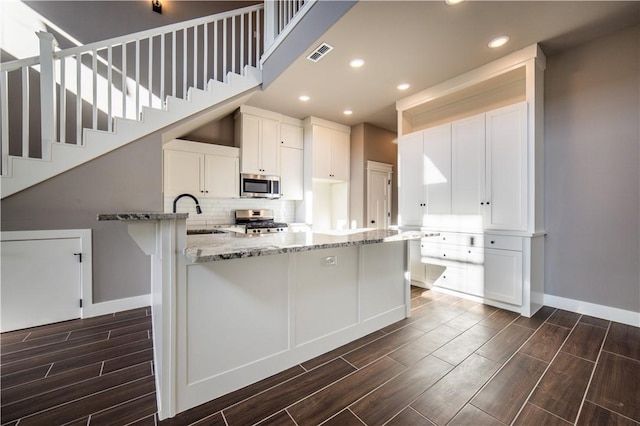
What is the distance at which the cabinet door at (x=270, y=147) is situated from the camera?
4438 mm

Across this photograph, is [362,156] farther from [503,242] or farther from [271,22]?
[503,242]

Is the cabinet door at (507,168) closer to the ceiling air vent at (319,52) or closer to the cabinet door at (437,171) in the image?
the cabinet door at (437,171)

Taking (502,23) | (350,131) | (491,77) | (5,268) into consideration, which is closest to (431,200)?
(491,77)

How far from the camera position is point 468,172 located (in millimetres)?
3297

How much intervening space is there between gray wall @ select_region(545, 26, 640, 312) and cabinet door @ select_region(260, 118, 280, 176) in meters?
3.69

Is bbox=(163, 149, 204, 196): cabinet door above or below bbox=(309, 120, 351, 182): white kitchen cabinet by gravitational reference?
below

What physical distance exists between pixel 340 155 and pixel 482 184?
8.55 ft

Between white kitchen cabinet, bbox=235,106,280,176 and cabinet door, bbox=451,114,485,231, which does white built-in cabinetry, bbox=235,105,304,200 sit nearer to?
white kitchen cabinet, bbox=235,106,280,176

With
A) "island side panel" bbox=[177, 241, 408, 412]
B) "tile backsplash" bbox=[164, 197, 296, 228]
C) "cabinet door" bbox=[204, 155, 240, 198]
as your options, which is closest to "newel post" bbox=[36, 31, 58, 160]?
"tile backsplash" bbox=[164, 197, 296, 228]

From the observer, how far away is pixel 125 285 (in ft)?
9.61

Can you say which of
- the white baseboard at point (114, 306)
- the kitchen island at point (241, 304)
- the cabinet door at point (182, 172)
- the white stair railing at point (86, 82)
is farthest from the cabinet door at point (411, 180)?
the white baseboard at point (114, 306)

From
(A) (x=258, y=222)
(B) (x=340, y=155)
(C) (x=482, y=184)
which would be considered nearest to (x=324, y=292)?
(C) (x=482, y=184)

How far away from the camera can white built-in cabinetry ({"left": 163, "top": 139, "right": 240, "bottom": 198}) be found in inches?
147

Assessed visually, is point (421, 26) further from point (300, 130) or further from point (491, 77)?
point (300, 130)
